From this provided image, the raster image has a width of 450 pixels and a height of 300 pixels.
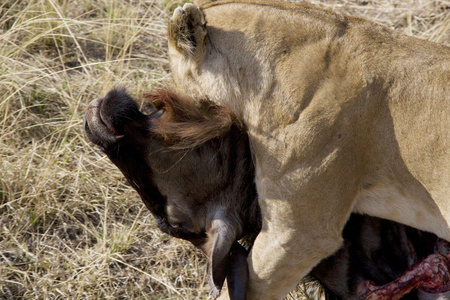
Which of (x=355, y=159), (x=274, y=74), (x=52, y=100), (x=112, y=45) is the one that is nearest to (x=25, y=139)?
(x=52, y=100)

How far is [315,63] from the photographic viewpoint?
2.52 metres

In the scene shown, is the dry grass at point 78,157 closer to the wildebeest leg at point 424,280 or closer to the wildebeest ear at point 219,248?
the wildebeest ear at point 219,248

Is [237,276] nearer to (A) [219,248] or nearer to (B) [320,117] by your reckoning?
(A) [219,248]

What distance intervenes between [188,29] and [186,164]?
61 cm

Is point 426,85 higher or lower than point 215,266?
higher

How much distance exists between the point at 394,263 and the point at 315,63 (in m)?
1.04

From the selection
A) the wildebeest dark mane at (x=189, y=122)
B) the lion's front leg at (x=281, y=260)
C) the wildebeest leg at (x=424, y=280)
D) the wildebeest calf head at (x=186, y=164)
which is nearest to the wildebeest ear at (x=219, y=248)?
the wildebeest calf head at (x=186, y=164)

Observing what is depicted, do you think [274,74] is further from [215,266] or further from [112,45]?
[112,45]

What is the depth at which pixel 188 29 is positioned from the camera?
2557 millimetres

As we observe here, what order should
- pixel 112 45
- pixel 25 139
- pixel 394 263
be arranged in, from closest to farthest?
pixel 394 263 → pixel 25 139 → pixel 112 45

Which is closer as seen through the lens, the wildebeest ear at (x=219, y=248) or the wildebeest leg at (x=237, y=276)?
the wildebeest leg at (x=237, y=276)

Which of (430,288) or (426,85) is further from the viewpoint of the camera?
(430,288)

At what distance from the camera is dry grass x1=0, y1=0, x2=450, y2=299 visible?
3254 millimetres

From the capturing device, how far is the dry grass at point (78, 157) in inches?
128
